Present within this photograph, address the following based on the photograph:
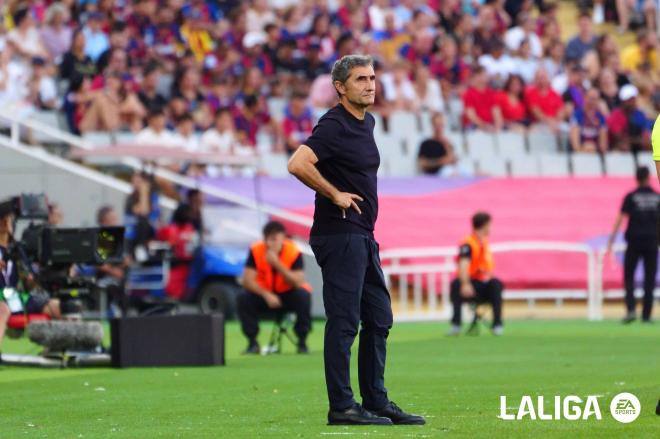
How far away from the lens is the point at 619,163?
3228 centimetres

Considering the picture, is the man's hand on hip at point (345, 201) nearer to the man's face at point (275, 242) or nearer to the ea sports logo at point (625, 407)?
the ea sports logo at point (625, 407)

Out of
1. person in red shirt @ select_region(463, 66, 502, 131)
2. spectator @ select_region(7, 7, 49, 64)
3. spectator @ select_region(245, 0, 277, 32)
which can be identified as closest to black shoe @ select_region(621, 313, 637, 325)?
person in red shirt @ select_region(463, 66, 502, 131)

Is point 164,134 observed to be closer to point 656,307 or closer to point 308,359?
point 656,307

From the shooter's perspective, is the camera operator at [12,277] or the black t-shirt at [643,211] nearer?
the camera operator at [12,277]

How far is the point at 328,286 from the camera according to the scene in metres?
11.1

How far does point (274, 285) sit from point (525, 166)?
41.6 feet

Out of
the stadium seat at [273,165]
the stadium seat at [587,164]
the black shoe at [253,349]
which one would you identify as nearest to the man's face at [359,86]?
the black shoe at [253,349]

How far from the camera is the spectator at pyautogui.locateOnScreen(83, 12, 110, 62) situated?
99.0ft

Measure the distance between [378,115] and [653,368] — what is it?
15.9 metres

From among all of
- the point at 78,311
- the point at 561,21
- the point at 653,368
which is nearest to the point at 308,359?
the point at 78,311

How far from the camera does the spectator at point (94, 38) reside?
30172mm

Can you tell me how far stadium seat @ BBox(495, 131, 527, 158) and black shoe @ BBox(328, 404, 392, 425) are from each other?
21355 millimetres

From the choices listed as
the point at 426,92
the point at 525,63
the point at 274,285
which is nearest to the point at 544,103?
the point at 525,63

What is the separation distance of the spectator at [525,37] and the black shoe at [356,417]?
24.6 meters
